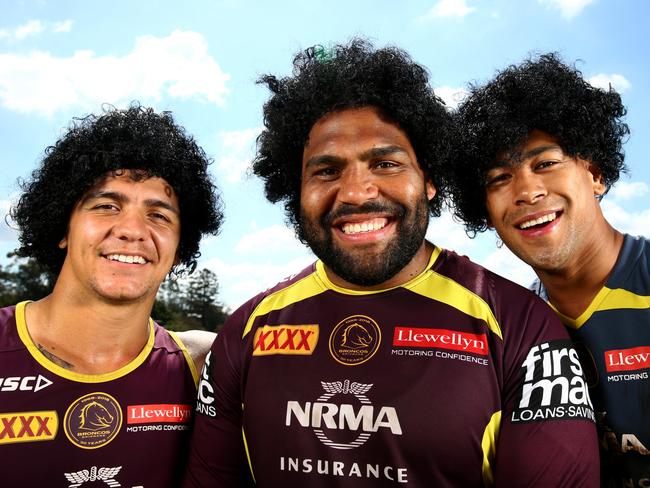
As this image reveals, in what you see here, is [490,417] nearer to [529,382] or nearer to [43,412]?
[529,382]

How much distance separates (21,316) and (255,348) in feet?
5.74

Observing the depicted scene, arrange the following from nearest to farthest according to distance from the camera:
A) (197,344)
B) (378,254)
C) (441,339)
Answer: (441,339) → (378,254) → (197,344)

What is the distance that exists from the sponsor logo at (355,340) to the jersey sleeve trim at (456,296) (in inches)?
12.9

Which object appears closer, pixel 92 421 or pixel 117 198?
pixel 92 421

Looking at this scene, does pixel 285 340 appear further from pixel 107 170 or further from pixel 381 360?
pixel 107 170

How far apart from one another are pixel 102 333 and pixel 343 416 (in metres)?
1.90

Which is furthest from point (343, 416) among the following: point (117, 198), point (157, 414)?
point (117, 198)

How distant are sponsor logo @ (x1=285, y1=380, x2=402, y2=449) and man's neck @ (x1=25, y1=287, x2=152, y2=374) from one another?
1507 mm

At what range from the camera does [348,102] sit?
3762 mm

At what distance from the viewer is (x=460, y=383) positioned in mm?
2912

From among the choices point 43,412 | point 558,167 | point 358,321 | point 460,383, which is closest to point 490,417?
point 460,383

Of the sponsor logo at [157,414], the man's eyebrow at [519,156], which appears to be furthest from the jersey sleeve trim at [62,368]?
the man's eyebrow at [519,156]

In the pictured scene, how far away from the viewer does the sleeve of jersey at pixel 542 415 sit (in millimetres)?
2756

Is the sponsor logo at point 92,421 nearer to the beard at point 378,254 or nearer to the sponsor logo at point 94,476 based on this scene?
the sponsor logo at point 94,476
